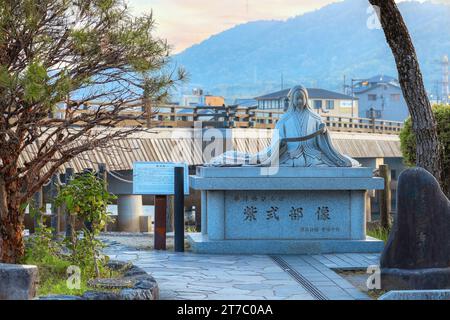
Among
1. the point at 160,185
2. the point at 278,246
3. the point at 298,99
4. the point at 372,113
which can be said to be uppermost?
the point at 372,113

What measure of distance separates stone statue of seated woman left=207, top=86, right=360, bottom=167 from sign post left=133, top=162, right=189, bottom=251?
2.29 ft

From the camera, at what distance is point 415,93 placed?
11391 millimetres

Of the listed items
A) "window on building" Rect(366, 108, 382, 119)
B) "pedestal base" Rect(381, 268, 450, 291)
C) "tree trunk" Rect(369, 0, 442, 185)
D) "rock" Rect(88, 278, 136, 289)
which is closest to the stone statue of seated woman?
"tree trunk" Rect(369, 0, 442, 185)

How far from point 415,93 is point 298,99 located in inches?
124

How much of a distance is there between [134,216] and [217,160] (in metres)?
12.3

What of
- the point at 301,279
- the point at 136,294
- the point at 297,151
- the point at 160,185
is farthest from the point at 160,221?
the point at 136,294

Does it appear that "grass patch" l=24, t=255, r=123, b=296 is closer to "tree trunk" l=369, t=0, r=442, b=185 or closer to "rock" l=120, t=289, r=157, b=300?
"rock" l=120, t=289, r=157, b=300

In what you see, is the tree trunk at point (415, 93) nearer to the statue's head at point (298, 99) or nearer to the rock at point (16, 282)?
the statue's head at point (298, 99)

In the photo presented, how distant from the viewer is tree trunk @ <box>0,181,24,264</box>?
964cm

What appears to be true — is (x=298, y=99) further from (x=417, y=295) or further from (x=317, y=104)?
(x=317, y=104)

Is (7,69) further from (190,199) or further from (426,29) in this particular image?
(426,29)

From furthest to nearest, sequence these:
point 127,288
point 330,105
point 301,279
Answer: point 330,105
point 301,279
point 127,288

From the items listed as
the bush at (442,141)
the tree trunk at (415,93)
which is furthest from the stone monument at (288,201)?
the bush at (442,141)

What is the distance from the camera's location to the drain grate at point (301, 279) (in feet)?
31.8
